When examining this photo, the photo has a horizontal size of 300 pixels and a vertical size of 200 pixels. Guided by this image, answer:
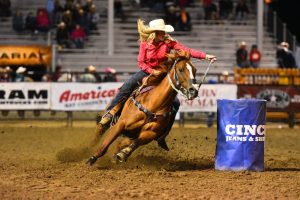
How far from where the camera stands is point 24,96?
17203 mm

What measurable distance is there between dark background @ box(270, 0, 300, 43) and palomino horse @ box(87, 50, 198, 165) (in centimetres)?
1904

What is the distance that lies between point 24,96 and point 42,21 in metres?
6.21

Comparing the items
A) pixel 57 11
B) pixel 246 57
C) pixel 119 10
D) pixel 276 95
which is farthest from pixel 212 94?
pixel 57 11

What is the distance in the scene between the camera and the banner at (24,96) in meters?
17.2

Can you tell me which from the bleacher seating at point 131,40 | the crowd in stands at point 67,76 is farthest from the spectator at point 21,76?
the bleacher seating at point 131,40

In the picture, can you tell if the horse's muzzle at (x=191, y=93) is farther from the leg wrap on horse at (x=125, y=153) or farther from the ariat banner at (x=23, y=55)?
the ariat banner at (x=23, y=55)

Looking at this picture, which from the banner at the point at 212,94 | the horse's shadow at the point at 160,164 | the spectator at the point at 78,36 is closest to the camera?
the horse's shadow at the point at 160,164

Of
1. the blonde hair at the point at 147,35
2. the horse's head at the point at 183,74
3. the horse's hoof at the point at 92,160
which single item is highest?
the blonde hair at the point at 147,35

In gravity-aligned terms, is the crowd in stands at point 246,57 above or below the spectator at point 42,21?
below

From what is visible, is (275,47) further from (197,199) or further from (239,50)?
(197,199)

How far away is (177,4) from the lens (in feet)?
82.6

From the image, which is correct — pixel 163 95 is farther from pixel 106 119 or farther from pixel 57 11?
pixel 57 11

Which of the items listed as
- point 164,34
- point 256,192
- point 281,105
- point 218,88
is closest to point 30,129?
point 218,88

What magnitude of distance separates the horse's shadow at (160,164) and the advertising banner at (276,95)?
7501 mm
